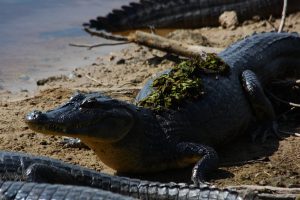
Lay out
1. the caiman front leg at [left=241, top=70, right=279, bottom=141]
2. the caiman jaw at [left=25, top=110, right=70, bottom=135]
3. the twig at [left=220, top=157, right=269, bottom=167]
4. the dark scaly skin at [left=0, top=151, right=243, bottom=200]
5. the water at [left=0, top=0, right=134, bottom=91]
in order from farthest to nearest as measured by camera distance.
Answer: the water at [left=0, top=0, right=134, bottom=91] → the caiman front leg at [left=241, top=70, right=279, bottom=141] → the twig at [left=220, top=157, right=269, bottom=167] → the caiman jaw at [left=25, top=110, right=70, bottom=135] → the dark scaly skin at [left=0, top=151, right=243, bottom=200]

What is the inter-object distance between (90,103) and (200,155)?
0.90 m

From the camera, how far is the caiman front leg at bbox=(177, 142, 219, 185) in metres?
5.36

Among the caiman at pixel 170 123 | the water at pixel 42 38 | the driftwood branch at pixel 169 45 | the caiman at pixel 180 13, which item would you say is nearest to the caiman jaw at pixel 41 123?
the caiman at pixel 170 123

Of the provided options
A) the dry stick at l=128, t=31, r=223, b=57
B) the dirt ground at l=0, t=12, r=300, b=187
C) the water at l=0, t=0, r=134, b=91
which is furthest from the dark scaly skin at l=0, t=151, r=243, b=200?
the water at l=0, t=0, r=134, b=91

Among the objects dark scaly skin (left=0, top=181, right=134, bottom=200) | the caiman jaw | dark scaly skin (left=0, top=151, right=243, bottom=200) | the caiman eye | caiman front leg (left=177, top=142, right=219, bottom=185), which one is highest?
the caiman eye

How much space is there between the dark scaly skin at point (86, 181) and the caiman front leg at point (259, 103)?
1976 mm

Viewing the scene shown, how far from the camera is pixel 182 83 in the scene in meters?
5.93

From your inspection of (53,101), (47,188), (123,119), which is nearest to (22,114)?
(53,101)

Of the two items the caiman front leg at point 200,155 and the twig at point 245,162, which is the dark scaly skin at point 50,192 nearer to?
the caiman front leg at point 200,155

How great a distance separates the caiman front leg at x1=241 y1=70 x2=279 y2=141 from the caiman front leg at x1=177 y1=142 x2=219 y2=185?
89 centimetres

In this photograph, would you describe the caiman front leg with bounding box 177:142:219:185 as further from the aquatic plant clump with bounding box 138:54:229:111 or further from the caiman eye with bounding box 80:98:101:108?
the caiman eye with bounding box 80:98:101:108

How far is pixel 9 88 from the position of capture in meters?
8.34

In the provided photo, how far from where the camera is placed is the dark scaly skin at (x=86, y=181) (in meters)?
4.20

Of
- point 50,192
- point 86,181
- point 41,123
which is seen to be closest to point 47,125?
point 41,123
